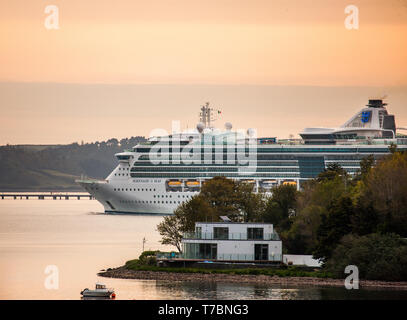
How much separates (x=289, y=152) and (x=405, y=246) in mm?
92140

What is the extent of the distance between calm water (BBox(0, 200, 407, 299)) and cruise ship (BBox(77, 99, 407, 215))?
63.2 feet

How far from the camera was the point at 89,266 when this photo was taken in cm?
7769

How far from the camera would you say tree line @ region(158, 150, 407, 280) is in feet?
220

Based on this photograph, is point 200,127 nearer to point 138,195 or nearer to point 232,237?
point 138,195

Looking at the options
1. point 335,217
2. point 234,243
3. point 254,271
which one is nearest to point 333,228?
point 335,217

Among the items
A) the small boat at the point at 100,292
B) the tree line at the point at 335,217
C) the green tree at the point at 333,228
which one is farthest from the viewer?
the green tree at the point at 333,228

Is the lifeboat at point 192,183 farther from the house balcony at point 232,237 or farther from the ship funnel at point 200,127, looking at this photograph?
→ the house balcony at point 232,237

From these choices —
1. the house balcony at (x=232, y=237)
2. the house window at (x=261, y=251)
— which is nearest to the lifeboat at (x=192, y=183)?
the house balcony at (x=232, y=237)

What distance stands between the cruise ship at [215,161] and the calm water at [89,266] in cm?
1927

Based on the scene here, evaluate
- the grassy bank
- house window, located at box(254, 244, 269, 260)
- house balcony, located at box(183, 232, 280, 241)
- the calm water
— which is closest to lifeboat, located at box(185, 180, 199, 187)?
the calm water

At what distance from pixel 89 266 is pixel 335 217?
17.3 m

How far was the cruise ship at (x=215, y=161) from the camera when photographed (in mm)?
153000

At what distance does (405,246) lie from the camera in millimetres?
66812
